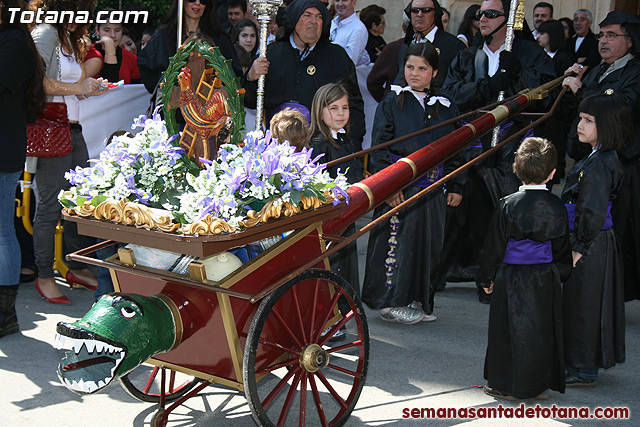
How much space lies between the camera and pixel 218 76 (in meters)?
3.30

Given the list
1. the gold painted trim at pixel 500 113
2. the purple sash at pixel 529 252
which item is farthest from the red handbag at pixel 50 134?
the purple sash at pixel 529 252

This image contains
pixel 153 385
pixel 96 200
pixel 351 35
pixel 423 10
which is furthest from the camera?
pixel 351 35

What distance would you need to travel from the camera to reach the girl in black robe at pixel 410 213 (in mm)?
5207

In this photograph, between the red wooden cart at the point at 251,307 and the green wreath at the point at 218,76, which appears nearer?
the red wooden cart at the point at 251,307

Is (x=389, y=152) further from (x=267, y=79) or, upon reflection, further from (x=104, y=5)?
(x=104, y=5)

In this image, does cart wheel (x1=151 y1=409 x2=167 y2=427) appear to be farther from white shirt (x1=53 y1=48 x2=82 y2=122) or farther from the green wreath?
white shirt (x1=53 y1=48 x2=82 y2=122)

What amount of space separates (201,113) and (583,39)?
7567mm

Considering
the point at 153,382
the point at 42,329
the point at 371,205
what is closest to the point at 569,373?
the point at 371,205

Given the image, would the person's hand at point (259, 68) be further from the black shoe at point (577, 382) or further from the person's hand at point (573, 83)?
the black shoe at point (577, 382)

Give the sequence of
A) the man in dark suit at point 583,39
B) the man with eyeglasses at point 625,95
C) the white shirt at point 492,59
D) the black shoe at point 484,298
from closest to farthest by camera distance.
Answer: the man with eyeglasses at point 625,95 → the black shoe at point 484,298 → the white shirt at point 492,59 → the man in dark suit at point 583,39

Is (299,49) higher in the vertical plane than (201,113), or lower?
higher

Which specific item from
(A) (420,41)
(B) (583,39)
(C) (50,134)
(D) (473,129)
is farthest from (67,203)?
(B) (583,39)

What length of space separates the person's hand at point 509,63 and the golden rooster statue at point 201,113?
10.5 ft

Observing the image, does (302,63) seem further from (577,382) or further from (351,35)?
(577,382)
